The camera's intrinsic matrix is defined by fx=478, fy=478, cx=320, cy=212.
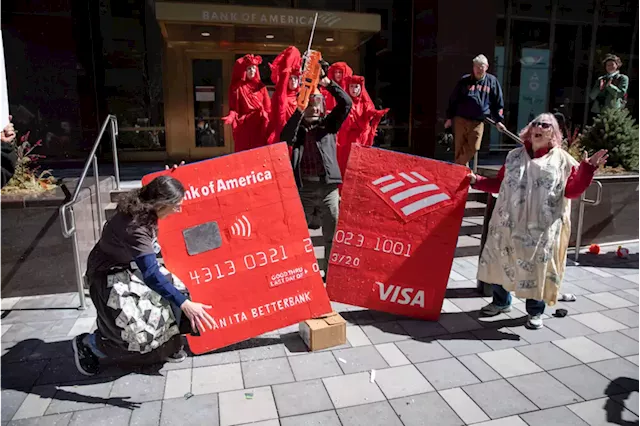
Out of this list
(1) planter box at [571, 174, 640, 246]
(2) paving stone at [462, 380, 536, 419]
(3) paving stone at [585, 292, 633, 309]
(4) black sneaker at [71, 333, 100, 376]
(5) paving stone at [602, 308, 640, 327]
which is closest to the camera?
(2) paving stone at [462, 380, 536, 419]

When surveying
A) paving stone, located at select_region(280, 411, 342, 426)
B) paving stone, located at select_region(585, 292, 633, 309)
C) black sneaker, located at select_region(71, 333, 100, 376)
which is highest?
black sneaker, located at select_region(71, 333, 100, 376)

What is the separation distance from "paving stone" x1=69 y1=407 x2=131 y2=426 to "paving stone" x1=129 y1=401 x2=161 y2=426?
39 millimetres

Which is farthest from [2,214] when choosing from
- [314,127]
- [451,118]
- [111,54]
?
[111,54]

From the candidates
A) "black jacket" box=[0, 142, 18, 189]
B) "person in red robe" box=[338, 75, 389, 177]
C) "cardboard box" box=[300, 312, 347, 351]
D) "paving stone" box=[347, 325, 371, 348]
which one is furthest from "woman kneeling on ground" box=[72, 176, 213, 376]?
"person in red robe" box=[338, 75, 389, 177]

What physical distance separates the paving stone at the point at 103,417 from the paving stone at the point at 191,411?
219 millimetres

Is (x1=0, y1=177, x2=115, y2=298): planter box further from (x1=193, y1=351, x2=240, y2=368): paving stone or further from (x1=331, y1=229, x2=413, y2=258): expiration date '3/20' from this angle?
(x1=331, y1=229, x2=413, y2=258): expiration date '3/20'

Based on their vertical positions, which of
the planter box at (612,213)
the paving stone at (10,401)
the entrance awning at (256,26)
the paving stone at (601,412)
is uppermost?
the entrance awning at (256,26)

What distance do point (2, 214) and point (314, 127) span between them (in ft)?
10.0

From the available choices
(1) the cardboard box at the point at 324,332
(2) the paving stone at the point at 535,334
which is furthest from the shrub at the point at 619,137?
(1) the cardboard box at the point at 324,332

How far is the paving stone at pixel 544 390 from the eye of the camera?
300 cm

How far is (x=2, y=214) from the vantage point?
4.52 meters

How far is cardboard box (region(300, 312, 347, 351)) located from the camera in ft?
11.8

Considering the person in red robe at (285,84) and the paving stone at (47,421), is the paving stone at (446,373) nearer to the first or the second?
the paving stone at (47,421)

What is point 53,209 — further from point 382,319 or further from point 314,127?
point 382,319
